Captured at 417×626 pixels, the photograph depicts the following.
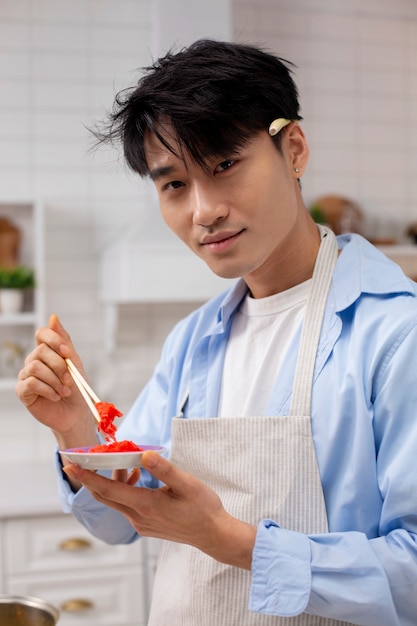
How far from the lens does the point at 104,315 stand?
128 inches

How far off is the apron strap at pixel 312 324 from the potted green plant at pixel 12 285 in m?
1.95

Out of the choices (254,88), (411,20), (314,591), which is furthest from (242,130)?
(411,20)

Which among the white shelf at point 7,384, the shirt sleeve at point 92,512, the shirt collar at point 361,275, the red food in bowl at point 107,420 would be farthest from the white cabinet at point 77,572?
the shirt collar at point 361,275

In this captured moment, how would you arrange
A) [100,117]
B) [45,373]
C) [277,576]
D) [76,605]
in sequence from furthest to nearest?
[100,117] < [76,605] < [45,373] < [277,576]

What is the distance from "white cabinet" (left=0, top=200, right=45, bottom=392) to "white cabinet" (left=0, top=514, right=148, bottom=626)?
2.19 ft

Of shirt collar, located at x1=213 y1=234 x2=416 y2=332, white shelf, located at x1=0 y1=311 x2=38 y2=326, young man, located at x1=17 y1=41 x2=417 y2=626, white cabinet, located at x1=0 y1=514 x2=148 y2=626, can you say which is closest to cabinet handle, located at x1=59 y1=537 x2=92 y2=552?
white cabinet, located at x1=0 y1=514 x2=148 y2=626

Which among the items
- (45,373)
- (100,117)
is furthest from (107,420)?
(100,117)

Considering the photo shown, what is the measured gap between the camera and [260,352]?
129cm

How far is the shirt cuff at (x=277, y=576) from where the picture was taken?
0.98 meters

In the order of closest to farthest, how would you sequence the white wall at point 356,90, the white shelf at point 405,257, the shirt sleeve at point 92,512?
the shirt sleeve at point 92,512, the white shelf at point 405,257, the white wall at point 356,90

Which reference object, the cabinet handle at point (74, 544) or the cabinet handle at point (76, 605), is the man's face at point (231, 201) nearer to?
the cabinet handle at point (74, 544)

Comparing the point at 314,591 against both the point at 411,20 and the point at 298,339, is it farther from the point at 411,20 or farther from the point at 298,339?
the point at 411,20

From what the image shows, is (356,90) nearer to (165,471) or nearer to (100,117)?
(100,117)

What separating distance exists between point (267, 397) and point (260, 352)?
9cm
